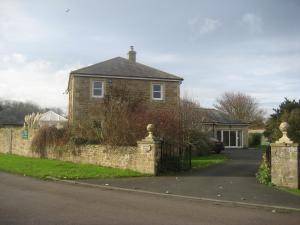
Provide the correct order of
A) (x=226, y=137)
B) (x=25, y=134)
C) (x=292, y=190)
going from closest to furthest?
1. (x=292, y=190)
2. (x=25, y=134)
3. (x=226, y=137)

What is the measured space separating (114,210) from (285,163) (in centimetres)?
782

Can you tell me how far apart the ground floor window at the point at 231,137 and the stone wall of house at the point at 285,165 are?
3167cm

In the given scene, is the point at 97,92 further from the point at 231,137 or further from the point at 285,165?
the point at 285,165

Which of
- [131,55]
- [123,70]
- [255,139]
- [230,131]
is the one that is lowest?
[255,139]

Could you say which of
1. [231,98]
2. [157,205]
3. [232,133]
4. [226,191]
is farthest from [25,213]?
[231,98]

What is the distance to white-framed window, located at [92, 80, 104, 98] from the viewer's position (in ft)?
113

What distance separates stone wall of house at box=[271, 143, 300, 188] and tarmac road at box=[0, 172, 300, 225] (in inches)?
188

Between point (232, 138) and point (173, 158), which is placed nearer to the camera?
point (173, 158)

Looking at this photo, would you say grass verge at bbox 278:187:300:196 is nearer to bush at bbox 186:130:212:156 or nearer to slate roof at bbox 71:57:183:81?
bush at bbox 186:130:212:156

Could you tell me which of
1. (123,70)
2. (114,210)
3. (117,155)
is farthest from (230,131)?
(114,210)

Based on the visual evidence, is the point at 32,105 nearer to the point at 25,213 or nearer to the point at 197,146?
the point at 197,146

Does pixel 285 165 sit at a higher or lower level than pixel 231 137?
lower

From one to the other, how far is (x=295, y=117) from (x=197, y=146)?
1119cm

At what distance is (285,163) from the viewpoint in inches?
614
